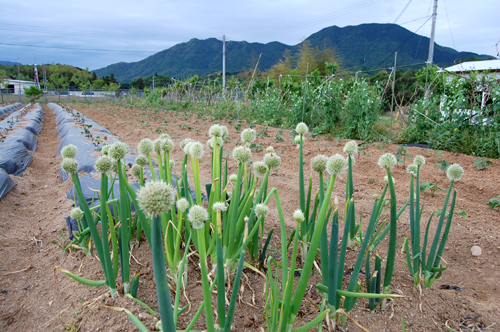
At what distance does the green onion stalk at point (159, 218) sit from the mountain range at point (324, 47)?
939cm

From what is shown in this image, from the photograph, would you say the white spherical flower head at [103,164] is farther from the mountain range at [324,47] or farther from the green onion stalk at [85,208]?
the mountain range at [324,47]

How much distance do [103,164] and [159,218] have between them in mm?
618

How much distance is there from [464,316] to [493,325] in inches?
4.3

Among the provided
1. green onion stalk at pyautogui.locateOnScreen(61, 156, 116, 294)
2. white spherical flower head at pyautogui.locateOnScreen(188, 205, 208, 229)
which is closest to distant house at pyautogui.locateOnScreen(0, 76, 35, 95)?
green onion stalk at pyautogui.locateOnScreen(61, 156, 116, 294)

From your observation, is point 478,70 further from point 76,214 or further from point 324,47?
point 324,47

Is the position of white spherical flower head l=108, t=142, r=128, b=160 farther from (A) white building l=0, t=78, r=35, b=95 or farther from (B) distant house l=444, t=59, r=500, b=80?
(A) white building l=0, t=78, r=35, b=95

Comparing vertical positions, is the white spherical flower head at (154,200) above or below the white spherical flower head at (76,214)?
above

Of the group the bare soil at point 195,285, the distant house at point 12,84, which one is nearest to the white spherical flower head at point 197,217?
the bare soil at point 195,285

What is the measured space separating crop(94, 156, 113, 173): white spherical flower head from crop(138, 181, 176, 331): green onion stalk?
1.87 feet

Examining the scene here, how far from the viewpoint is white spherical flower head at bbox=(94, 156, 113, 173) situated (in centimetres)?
128

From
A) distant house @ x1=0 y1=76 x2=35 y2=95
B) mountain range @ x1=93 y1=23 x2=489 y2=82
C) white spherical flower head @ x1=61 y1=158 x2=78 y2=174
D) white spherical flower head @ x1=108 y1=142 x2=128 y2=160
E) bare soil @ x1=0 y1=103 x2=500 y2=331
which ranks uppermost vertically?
mountain range @ x1=93 y1=23 x2=489 y2=82

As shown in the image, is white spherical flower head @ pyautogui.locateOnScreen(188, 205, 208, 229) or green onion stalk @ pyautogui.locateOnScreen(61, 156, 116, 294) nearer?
white spherical flower head @ pyautogui.locateOnScreen(188, 205, 208, 229)

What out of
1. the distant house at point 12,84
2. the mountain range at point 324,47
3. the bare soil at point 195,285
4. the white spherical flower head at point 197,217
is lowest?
the bare soil at point 195,285

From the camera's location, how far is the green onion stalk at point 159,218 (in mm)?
776
